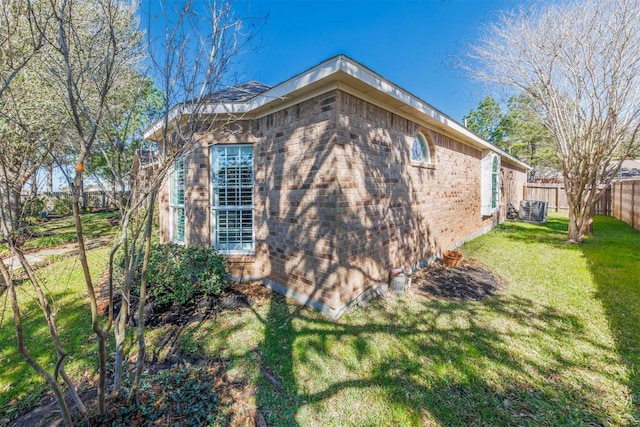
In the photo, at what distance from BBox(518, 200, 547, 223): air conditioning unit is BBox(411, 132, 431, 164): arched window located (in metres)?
10.1

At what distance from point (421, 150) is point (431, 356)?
485cm

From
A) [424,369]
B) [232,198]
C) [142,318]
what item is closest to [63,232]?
[232,198]

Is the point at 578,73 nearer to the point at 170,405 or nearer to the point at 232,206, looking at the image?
the point at 232,206

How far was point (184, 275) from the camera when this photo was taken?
4.41 metres

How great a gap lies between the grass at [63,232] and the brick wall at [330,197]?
22.2ft

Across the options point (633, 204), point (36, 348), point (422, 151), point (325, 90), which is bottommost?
point (36, 348)

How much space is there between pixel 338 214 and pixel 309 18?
4331 millimetres

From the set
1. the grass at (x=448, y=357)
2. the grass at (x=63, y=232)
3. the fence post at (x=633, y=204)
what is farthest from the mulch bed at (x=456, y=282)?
the grass at (x=63, y=232)

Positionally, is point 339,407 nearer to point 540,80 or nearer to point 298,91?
point 298,91

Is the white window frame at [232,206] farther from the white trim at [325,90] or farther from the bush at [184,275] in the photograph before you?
the white trim at [325,90]

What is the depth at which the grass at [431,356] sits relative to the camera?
2.45 m

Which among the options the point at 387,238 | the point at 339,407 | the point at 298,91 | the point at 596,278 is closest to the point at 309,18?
the point at 298,91

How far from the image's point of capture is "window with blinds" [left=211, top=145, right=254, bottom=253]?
542 centimetres

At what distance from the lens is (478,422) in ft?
7.59
